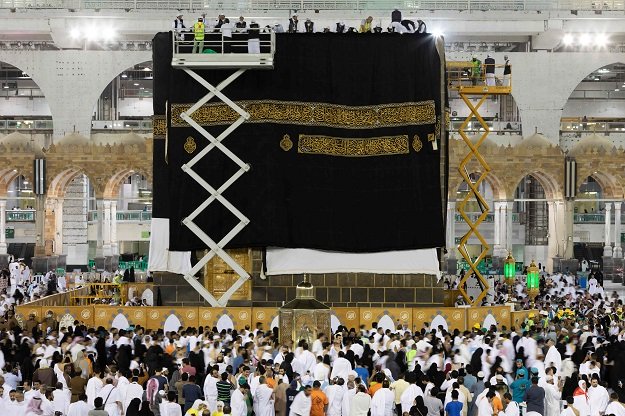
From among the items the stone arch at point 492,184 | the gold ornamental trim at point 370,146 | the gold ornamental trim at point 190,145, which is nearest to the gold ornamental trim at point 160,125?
the gold ornamental trim at point 190,145

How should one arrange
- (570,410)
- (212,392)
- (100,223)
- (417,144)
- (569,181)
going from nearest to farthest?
(570,410) < (212,392) < (417,144) < (569,181) < (100,223)

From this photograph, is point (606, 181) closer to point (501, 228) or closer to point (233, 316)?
point (501, 228)

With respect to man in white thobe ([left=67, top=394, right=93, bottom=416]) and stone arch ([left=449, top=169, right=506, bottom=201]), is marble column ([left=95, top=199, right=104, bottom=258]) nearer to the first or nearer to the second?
stone arch ([left=449, top=169, right=506, bottom=201])

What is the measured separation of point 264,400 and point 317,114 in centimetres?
894

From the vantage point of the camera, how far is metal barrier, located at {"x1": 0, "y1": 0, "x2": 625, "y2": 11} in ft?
127

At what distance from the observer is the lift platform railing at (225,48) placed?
64.9ft

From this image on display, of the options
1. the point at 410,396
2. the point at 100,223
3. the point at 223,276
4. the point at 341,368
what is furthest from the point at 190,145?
the point at 100,223

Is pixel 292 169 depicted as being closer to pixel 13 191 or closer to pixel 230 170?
pixel 230 170

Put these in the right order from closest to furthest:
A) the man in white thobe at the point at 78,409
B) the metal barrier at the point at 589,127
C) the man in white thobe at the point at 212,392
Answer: the man in white thobe at the point at 78,409 < the man in white thobe at the point at 212,392 < the metal barrier at the point at 589,127

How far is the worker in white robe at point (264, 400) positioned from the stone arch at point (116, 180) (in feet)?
71.3

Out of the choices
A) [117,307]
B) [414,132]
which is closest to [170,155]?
[117,307]

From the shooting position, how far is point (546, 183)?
3509cm

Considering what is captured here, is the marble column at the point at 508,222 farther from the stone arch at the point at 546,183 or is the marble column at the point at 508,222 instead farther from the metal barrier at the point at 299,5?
the metal barrier at the point at 299,5

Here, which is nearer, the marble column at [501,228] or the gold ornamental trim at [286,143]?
the gold ornamental trim at [286,143]
